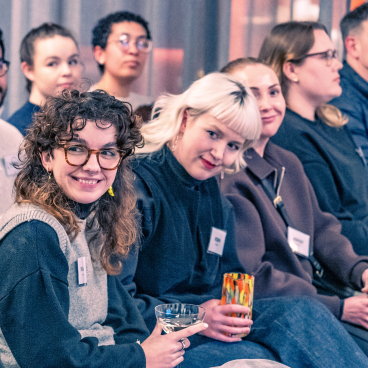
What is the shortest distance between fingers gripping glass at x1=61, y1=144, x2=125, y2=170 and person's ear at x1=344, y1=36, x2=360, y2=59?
8.43 feet

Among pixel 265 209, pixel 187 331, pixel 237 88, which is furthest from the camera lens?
pixel 265 209

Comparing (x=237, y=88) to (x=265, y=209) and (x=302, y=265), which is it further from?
(x=302, y=265)

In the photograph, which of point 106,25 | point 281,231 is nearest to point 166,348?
point 281,231

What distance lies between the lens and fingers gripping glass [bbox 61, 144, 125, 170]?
48.8 inches

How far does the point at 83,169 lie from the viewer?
124 centimetres

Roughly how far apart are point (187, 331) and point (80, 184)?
0.47 meters

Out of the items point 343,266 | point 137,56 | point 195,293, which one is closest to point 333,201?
point 343,266

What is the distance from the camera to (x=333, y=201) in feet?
8.68

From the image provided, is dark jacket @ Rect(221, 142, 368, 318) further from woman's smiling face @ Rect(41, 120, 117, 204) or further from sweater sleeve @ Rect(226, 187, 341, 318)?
woman's smiling face @ Rect(41, 120, 117, 204)

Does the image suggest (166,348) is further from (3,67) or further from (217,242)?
(3,67)

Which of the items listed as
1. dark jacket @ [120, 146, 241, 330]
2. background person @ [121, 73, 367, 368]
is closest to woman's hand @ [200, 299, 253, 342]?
background person @ [121, 73, 367, 368]

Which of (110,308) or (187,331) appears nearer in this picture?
(187,331)

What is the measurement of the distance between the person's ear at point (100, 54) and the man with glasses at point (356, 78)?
150 centimetres

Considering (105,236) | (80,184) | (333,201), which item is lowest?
(333,201)
